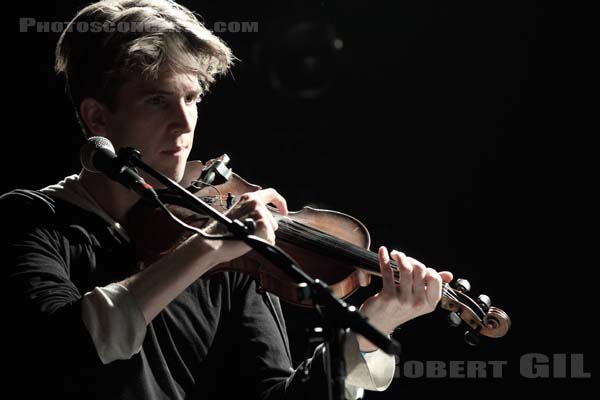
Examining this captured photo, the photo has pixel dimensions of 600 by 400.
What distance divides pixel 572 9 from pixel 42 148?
83.7 inches

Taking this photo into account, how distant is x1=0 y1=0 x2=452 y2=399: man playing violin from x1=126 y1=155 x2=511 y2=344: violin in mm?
68

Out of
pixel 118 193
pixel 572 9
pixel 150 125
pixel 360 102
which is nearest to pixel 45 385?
pixel 118 193

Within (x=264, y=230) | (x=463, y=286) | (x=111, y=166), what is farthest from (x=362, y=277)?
(x=111, y=166)

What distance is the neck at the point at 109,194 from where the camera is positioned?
1.81 m

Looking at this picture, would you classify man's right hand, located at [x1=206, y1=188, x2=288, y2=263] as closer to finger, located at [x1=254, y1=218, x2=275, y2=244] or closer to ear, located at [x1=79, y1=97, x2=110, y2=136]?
finger, located at [x1=254, y1=218, x2=275, y2=244]

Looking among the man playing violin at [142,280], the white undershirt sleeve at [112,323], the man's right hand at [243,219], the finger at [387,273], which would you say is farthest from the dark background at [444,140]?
the white undershirt sleeve at [112,323]

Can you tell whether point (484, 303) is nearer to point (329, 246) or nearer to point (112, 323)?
point (329, 246)

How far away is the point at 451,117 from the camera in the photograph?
10.1ft

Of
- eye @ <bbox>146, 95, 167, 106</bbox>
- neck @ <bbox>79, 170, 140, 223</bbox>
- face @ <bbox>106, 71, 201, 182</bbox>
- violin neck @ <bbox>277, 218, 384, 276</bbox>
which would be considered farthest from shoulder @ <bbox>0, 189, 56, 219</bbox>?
violin neck @ <bbox>277, 218, 384, 276</bbox>

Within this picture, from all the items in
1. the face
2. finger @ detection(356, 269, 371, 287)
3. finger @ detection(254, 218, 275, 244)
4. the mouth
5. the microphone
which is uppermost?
the face

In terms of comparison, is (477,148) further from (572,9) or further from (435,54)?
(572,9)

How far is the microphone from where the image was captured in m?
1.30

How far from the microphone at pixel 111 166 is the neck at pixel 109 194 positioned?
0.43m

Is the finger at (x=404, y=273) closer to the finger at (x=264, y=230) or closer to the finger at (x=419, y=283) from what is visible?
the finger at (x=419, y=283)
